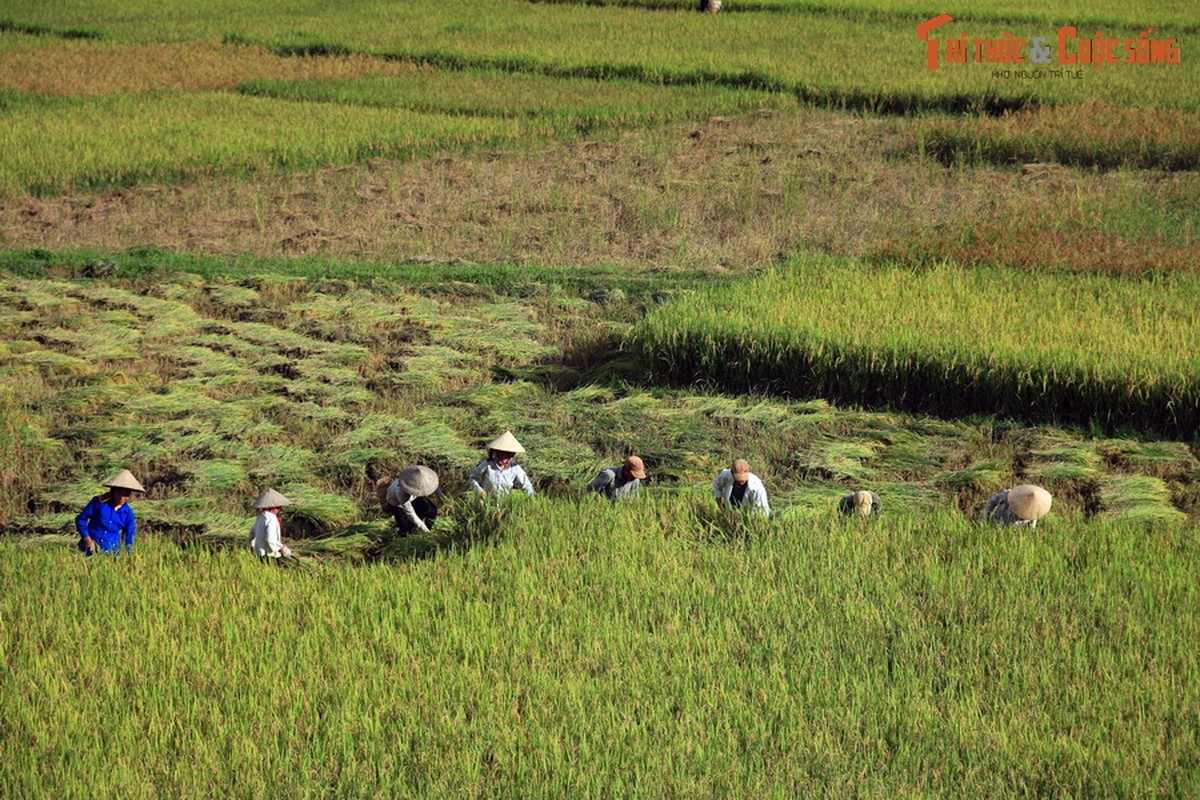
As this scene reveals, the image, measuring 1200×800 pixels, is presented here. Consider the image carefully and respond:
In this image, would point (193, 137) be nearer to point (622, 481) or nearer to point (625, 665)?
point (622, 481)

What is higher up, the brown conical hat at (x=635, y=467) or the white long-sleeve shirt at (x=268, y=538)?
the brown conical hat at (x=635, y=467)

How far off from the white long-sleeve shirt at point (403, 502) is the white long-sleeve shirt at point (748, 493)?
1.37 metres

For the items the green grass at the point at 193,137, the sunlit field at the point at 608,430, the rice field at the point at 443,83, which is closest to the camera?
the sunlit field at the point at 608,430

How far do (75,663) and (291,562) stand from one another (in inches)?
49.5

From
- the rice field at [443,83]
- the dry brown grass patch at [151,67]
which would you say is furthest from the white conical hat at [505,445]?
the dry brown grass patch at [151,67]

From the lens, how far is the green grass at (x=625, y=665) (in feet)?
14.0

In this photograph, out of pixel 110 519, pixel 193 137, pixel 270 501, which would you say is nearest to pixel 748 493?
pixel 270 501

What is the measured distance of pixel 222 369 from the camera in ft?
29.6

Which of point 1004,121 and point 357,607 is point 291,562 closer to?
point 357,607

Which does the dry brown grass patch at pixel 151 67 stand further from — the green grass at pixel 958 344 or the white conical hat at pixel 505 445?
the white conical hat at pixel 505 445

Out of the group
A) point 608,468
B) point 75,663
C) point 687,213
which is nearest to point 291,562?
point 75,663

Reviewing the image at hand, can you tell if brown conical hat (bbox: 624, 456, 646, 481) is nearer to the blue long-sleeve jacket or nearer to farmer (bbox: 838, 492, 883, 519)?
farmer (bbox: 838, 492, 883, 519)

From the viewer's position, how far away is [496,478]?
6840 mm

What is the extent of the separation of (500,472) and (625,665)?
2.09m
